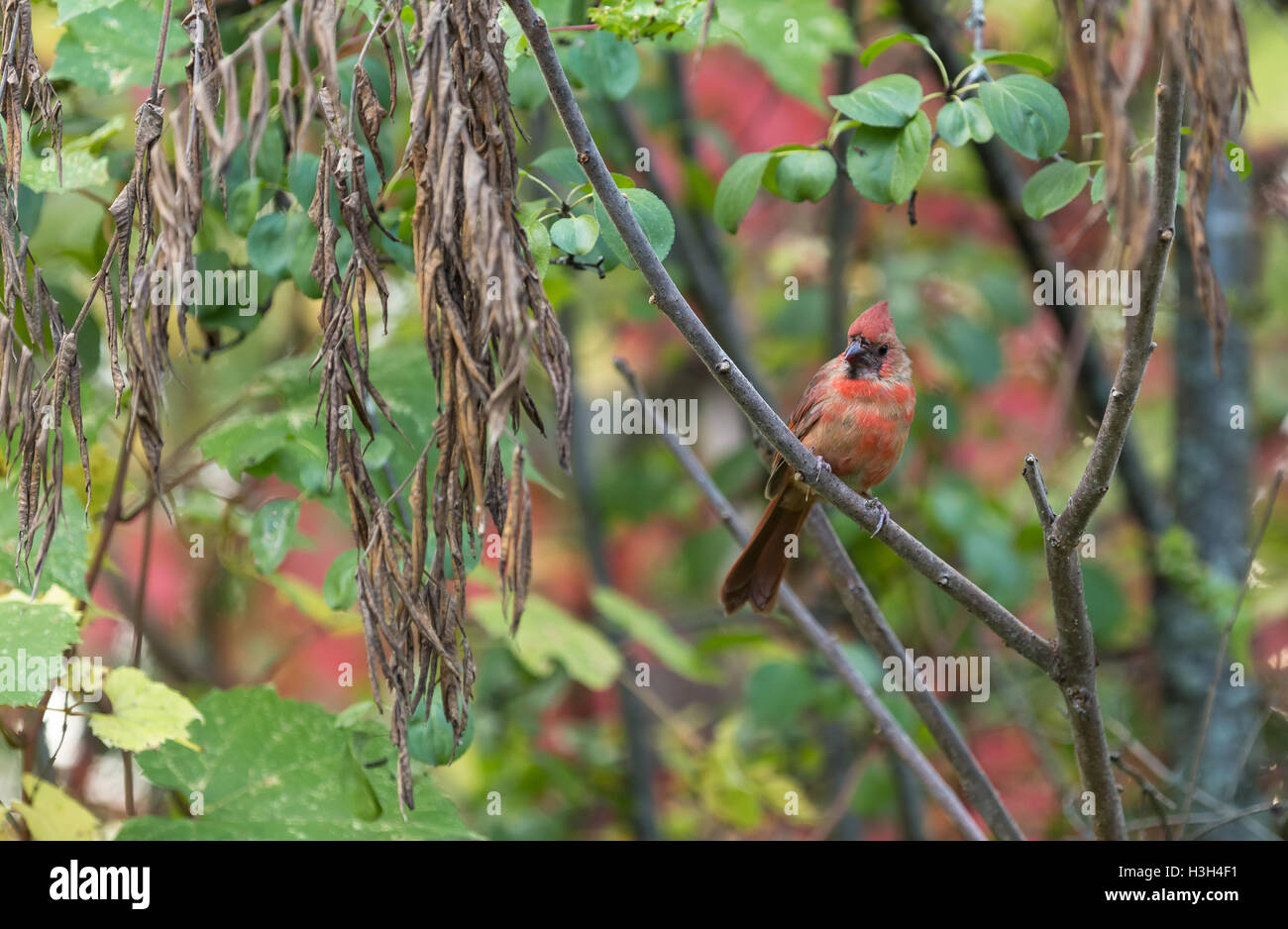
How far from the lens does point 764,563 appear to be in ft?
8.60

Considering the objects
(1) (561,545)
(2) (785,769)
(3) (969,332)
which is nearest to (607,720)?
(1) (561,545)

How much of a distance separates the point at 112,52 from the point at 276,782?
148 centimetres

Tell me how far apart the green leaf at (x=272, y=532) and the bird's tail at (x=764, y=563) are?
923 mm

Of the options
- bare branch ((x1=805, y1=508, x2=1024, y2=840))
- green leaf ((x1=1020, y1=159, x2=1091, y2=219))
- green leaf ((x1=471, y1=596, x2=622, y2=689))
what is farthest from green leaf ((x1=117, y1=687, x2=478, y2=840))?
green leaf ((x1=1020, y1=159, x2=1091, y2=219))

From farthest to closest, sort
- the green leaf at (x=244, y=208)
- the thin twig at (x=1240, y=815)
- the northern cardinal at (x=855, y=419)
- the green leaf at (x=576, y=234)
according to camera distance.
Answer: the northern cardinal at (x=855, y=419) → the green leaf at (x=244, y=208) → the thin twig at (x=1240, y=815) → the green leaf at (x=576, y=234)

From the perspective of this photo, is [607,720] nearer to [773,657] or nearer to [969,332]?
[773,657]

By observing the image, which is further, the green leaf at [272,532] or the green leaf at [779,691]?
the green leaf at [779,691]

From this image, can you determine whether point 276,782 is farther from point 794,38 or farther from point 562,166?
point 794,38

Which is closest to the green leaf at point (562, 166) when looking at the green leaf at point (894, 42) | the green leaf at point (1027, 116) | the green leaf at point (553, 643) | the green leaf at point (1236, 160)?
the green leaf at point (894, 42)

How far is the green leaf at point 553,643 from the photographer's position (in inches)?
120

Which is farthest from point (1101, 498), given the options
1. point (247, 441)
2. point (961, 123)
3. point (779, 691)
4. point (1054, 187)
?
point (779, 691)

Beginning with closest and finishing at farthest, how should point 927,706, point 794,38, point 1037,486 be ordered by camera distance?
point 1037,486 → point 927,706 → point 794,38

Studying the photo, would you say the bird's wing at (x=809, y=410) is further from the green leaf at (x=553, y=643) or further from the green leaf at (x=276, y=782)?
the green leaf at (x=276, y=782)

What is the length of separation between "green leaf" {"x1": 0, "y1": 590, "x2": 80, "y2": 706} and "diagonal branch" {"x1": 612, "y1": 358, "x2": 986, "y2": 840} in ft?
3.64
